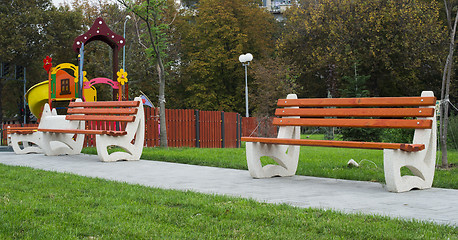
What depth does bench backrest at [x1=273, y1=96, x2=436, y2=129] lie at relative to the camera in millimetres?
6441

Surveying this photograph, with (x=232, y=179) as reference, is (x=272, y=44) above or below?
above

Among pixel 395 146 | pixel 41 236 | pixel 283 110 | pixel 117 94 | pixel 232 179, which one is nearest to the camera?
pixel 41 236

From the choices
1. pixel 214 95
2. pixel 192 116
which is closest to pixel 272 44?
pixel 214 95

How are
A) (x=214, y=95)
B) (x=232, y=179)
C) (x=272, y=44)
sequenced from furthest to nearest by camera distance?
(x=272, y=44), (x=214, y=95), (x=232, y=179)

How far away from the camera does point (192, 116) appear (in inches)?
785

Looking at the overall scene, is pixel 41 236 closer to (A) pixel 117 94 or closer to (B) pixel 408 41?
(A) pixel 117 94

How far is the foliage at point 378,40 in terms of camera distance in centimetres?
3094

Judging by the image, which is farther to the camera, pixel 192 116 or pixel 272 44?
pixel 272 44

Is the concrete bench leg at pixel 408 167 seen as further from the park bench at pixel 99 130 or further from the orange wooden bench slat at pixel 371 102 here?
the park bench at pixel 99 130

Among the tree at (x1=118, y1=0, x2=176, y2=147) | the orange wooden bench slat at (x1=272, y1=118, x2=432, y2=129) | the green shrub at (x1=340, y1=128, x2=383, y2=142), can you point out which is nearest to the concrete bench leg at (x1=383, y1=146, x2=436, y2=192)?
the orange wooden bench slat at (x1=272, y1=118, x2=432, y2=129)

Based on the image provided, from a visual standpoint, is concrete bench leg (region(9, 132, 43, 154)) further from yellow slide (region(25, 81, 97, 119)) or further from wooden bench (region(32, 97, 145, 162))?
yellow slide (region(25, 81, 97, 119))

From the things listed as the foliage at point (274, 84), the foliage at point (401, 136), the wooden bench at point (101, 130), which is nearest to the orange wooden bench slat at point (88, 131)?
the wooden bench at point (101, 130)

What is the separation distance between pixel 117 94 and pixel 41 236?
1490 centimetres

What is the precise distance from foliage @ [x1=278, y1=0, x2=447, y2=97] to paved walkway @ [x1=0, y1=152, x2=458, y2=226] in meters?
23.8
